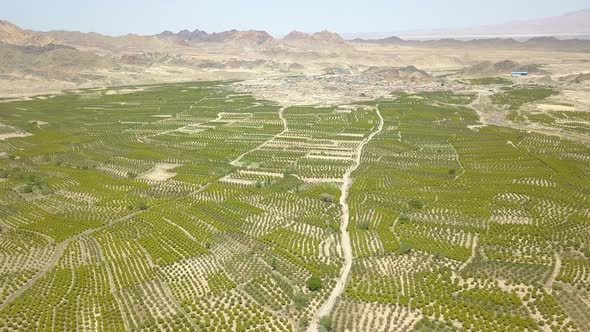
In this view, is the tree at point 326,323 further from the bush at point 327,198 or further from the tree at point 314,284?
the bush at point 327,198

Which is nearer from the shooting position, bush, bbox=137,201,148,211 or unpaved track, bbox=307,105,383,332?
unpaved track, bbox=307,105,383,332

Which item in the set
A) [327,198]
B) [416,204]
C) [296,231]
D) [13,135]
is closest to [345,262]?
[296,231]

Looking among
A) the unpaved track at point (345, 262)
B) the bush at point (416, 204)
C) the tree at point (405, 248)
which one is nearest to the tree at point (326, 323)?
the unpaved track at point (345, 262)

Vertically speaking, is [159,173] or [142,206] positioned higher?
Answer: [159,173]

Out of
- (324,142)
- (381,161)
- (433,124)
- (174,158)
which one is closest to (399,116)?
(433,124)

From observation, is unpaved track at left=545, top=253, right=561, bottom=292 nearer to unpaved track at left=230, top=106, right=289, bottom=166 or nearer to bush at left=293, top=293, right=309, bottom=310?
bush at left=293, top=293, right=309, bottom=310

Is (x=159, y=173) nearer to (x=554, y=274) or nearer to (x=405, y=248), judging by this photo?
(x=405, y=248)

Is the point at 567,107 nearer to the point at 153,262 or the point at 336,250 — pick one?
the point at 336,250

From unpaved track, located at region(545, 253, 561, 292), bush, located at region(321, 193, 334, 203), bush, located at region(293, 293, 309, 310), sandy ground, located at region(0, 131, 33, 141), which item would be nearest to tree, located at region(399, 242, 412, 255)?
unpaved track, located at region(545, 253, 561, 292)
